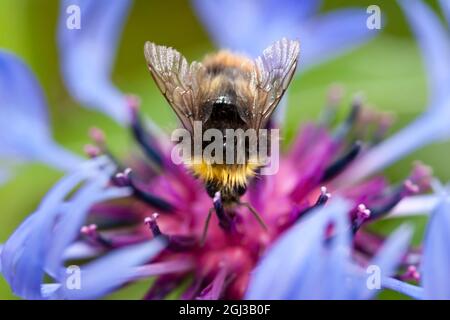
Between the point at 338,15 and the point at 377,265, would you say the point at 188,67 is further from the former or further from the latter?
the point at 338,15

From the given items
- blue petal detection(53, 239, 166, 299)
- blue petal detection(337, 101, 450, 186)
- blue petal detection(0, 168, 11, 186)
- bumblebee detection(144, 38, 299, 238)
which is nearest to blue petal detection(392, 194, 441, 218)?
blue petal detection(337, 101, 450, 186)

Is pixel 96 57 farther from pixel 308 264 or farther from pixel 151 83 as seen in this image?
pixel 308 264

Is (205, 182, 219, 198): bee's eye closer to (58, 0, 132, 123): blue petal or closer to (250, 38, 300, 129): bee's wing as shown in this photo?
(250, 38, 300, 129): bee's wing

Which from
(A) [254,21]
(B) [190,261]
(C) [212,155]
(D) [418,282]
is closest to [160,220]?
(B) [190,261]

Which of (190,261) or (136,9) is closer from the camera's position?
(190,261)

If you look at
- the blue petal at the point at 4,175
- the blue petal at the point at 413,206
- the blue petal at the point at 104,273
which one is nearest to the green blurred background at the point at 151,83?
the blue petal at the point at 4,175

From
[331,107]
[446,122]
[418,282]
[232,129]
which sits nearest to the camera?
[232,129]
